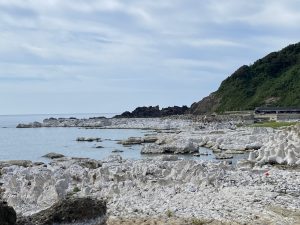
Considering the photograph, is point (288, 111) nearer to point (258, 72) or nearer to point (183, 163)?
point (258, 72)

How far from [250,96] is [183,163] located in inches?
5016

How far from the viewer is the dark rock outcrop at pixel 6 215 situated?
988 cm

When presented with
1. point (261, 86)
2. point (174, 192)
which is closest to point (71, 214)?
point (174, 192)

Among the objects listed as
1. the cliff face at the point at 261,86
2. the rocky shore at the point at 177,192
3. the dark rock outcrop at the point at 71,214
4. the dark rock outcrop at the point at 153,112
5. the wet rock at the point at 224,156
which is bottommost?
the wet rock at the point at 224,156

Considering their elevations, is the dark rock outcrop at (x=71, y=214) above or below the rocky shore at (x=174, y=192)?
above

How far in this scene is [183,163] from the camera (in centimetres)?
2333

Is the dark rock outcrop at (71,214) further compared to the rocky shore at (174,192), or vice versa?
the rocky shore at (174,192)

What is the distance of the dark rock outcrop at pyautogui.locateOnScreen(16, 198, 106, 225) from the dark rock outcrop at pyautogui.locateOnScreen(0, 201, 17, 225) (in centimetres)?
47

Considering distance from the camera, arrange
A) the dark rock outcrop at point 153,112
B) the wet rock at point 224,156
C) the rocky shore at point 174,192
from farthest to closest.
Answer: the dark rock outcrop at point 153,112
the wet rock at point 224,156
the rocky shore at point 174,192

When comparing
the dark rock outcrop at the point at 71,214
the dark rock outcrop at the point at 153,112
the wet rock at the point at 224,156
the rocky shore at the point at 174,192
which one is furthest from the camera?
the dark rock outcrop at the point at 153,112

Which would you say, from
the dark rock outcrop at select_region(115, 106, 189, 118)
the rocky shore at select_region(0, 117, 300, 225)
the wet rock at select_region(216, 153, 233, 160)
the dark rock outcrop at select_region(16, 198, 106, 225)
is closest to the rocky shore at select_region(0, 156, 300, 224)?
the rocky shore at select_region(0, 117, 300, 225)

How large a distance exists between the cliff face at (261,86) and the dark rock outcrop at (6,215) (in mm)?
119947

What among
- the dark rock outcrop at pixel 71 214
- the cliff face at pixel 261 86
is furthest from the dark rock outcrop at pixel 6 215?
the cliff face at pixel 261 86

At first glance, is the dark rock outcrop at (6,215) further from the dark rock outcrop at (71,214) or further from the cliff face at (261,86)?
the cliff face at (261,86)
